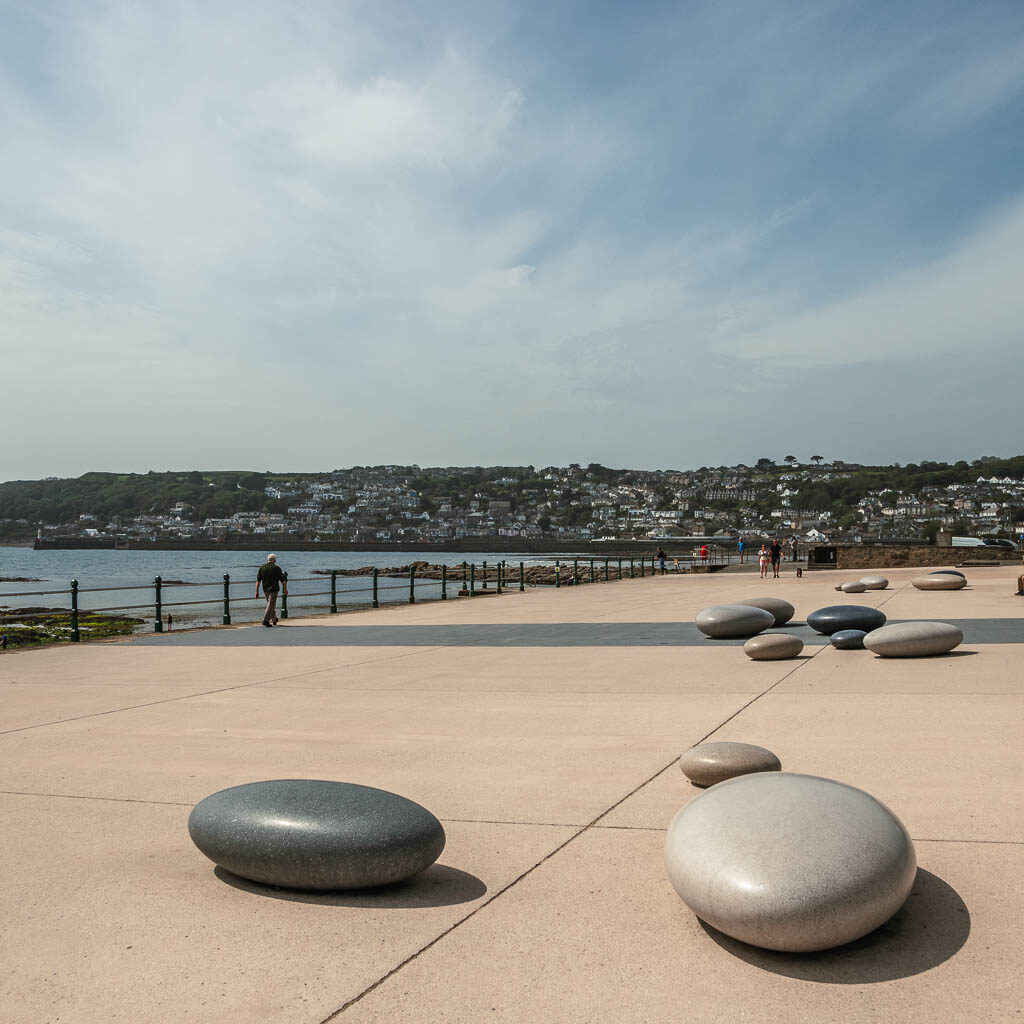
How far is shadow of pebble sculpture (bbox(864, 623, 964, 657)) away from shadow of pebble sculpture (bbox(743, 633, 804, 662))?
2.75 ft

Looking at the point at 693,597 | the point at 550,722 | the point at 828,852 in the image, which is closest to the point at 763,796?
the point at 828,852

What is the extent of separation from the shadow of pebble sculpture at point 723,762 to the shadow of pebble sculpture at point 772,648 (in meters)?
6.13

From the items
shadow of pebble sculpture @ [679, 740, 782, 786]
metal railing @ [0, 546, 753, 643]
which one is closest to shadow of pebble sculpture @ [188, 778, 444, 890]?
shadow of pebble sculpture @ [679, 740, 782, 786]

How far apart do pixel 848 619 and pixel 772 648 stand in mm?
2703

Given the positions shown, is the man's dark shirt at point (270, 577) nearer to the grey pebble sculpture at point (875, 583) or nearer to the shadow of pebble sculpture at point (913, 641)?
the shadow of pebble sculpture at point (913, 641)

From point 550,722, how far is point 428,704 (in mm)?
1490

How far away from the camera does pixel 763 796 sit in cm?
384

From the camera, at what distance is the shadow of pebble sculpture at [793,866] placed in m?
3.31

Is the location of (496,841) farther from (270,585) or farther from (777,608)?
(270,585)

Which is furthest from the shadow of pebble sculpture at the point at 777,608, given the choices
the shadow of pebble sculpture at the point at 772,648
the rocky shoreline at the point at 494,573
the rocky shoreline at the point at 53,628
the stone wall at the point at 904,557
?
the stone wall at the point at 904,557

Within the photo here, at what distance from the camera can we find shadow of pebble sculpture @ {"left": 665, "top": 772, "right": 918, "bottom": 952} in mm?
3314

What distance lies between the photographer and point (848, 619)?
1373cm

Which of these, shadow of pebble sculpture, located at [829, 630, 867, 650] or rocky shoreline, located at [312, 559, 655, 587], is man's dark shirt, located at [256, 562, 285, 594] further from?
rocky shoreline, located at [312, 559, 655, 587]

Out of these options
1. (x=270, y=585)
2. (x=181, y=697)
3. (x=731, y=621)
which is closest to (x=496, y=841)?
(x=181, y=697)
